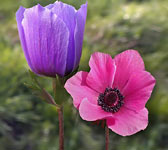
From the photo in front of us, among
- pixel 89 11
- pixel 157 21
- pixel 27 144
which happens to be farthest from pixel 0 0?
pixel 27 144

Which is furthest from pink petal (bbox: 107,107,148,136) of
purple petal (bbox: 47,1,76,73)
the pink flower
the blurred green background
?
the blurred green background

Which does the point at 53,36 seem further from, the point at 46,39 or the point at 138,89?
the point at 138,89

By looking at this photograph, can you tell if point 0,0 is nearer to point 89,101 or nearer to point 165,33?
point 165,33

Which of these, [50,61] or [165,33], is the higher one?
[50,61]

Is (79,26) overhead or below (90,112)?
overhead

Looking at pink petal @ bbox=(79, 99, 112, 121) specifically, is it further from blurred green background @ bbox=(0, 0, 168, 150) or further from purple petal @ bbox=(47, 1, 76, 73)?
blurred green background @ bbox=(0, 0, 168, 150)

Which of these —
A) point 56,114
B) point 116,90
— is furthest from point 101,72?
point 56,114

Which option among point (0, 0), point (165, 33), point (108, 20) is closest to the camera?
point (165, 33)
